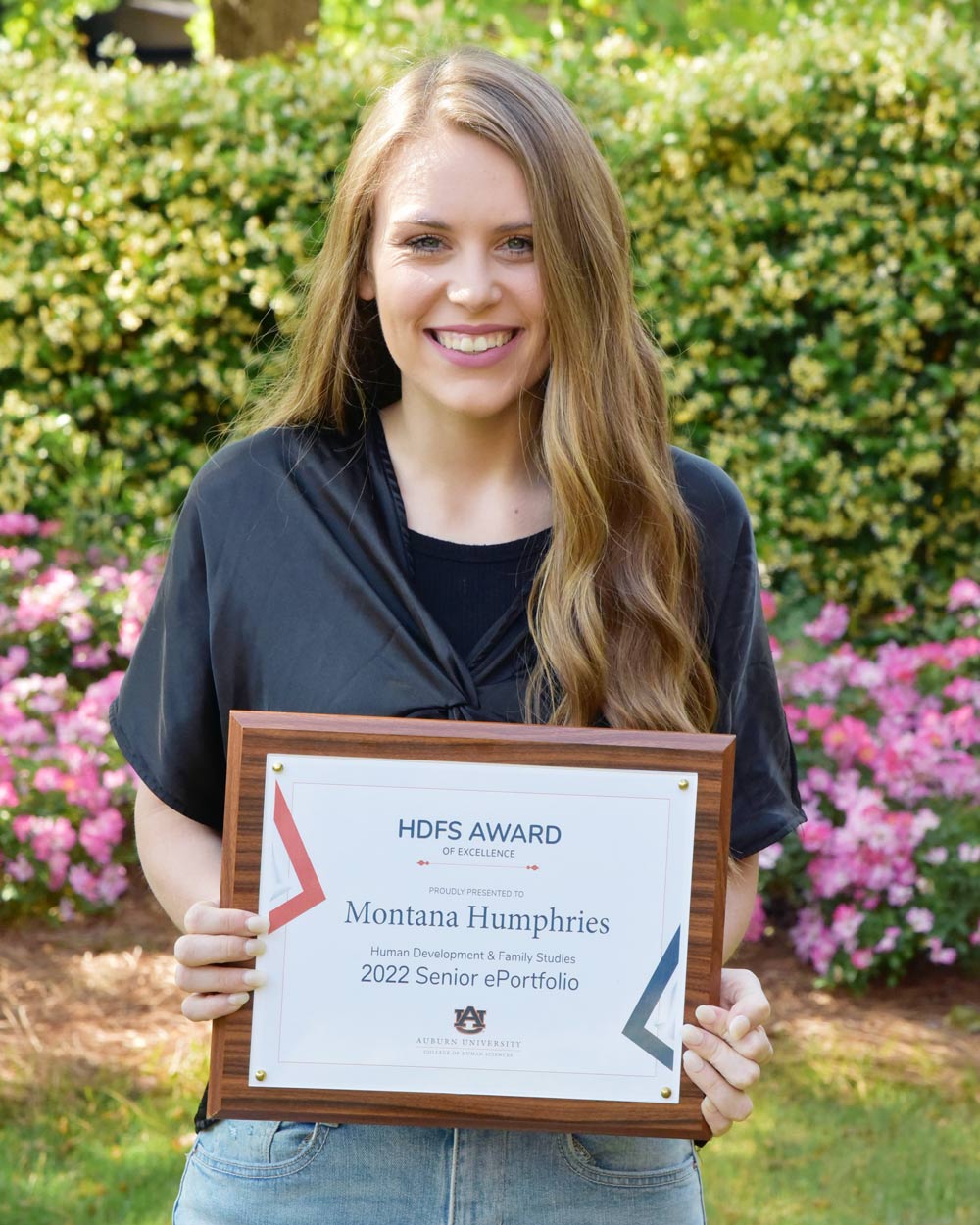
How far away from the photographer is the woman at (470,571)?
168 centimetres

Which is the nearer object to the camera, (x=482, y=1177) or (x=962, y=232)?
(x=482, y=1177)

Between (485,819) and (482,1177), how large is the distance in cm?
42

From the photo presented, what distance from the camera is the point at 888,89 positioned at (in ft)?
18.2

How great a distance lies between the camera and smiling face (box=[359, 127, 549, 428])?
1757mm

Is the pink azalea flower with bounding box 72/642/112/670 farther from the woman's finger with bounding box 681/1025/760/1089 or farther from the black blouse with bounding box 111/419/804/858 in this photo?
the woman's finger with bounding box 681/1025/760/1089

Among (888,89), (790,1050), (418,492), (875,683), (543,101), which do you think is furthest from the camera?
(888,89)

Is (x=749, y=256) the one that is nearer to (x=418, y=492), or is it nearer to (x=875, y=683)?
(x=875, y=683)

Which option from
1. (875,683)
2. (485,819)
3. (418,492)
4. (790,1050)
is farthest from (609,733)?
(875,683)

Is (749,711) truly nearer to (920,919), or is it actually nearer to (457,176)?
(457,176)

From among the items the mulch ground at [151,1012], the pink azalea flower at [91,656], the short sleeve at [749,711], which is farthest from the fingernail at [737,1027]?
the pink azalea flower at [91,656]

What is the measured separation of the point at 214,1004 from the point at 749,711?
0.76 metres

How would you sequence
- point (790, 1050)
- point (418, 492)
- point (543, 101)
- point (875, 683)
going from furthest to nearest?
1. point (875, 683)
2. point (790, 1050)
3. point (418, 492)
4. point (543, 101)

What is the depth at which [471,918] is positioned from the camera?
5.27 feet

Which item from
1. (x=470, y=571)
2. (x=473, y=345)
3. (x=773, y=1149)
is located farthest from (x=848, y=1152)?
(x=473, y=345)
